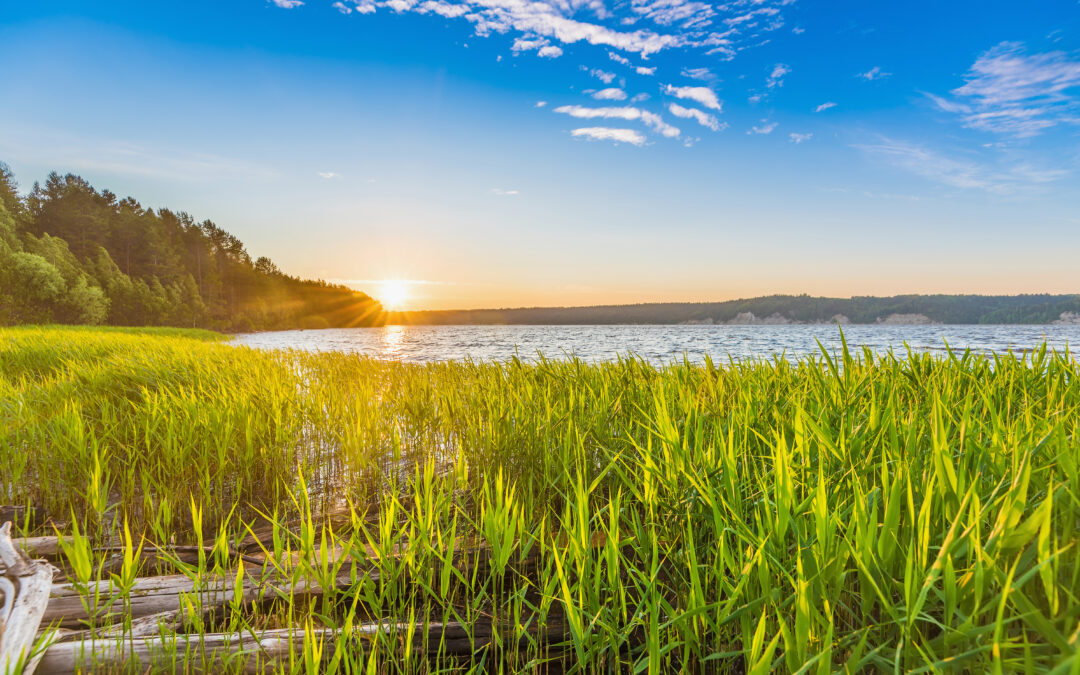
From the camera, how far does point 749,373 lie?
17.6 feet

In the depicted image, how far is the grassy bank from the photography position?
5.18ft

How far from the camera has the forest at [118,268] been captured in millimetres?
45406

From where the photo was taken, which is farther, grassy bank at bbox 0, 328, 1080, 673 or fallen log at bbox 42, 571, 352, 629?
fallen log at bbox 42, 571, 352, 629

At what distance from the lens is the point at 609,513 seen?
254cm

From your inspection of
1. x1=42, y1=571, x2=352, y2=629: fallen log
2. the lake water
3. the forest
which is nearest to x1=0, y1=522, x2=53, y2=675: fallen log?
x1=42, y1=571, x2=352, y2=629: fallen log

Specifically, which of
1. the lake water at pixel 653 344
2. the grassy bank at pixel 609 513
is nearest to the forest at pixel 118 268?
the lake water at pixel 653 344

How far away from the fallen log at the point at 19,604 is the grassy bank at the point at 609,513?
0.16 metres

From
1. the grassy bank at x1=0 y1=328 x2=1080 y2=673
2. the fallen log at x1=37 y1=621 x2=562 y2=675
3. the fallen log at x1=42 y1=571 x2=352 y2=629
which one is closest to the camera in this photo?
the grassy bank at x1=0 y1=328 x2=1080 y2=673

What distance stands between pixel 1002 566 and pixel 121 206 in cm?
9637

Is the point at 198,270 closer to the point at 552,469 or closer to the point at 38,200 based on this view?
the point at 38,200

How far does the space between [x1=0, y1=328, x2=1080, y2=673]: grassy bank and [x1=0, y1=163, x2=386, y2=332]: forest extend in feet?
179

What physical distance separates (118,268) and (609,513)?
81.1 m

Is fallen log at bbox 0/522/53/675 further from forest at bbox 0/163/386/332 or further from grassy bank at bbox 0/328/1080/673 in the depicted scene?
forest at bbox 0/163/386/332

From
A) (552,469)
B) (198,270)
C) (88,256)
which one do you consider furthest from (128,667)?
(198,270)
